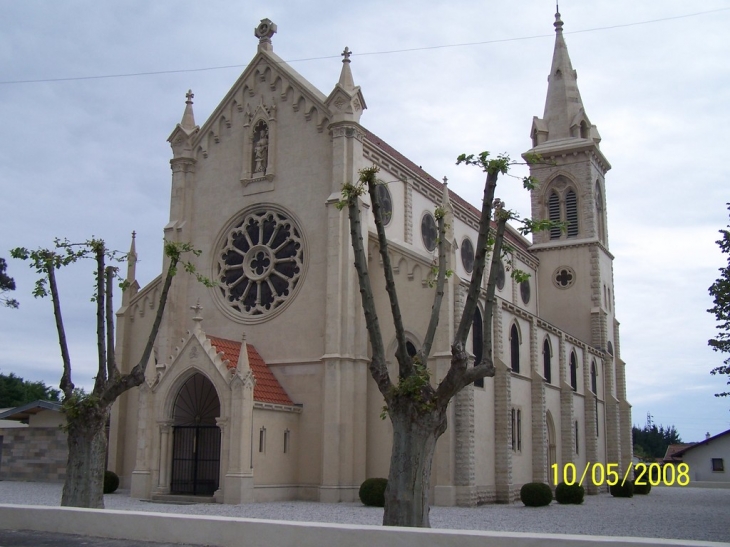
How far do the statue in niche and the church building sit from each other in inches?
2.3

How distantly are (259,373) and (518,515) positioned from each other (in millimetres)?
11418

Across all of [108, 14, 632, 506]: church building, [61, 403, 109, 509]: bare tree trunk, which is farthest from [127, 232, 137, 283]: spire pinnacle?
[61, 403, 109, 509]: bare tree trunk

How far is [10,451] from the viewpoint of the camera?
40188mm

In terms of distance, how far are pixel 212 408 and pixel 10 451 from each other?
14.4 metres

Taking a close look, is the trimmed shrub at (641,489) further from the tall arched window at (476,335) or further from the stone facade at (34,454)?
the stone facade at (34,454)

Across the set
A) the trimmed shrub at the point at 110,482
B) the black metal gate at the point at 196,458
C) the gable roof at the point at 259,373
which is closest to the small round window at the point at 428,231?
the gable roof at the point at 259,373

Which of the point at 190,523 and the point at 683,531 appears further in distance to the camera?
the point at 683,531

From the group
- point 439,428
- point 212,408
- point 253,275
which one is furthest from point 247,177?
point 439,428

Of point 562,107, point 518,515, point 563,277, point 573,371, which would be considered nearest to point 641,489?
point 573,371

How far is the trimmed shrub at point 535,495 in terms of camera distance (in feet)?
100

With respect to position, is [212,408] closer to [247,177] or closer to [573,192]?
[247,177]

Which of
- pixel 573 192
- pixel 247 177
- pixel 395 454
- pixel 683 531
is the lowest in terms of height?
pixel 683 531

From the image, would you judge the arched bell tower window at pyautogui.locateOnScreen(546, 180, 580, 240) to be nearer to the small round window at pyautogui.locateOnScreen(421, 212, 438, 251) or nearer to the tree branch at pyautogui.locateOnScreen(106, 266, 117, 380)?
the small round window at pyautogui.locateOnScreen(421, 212, 438, 251)

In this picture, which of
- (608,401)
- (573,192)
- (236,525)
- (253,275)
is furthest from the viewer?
(573,192)
